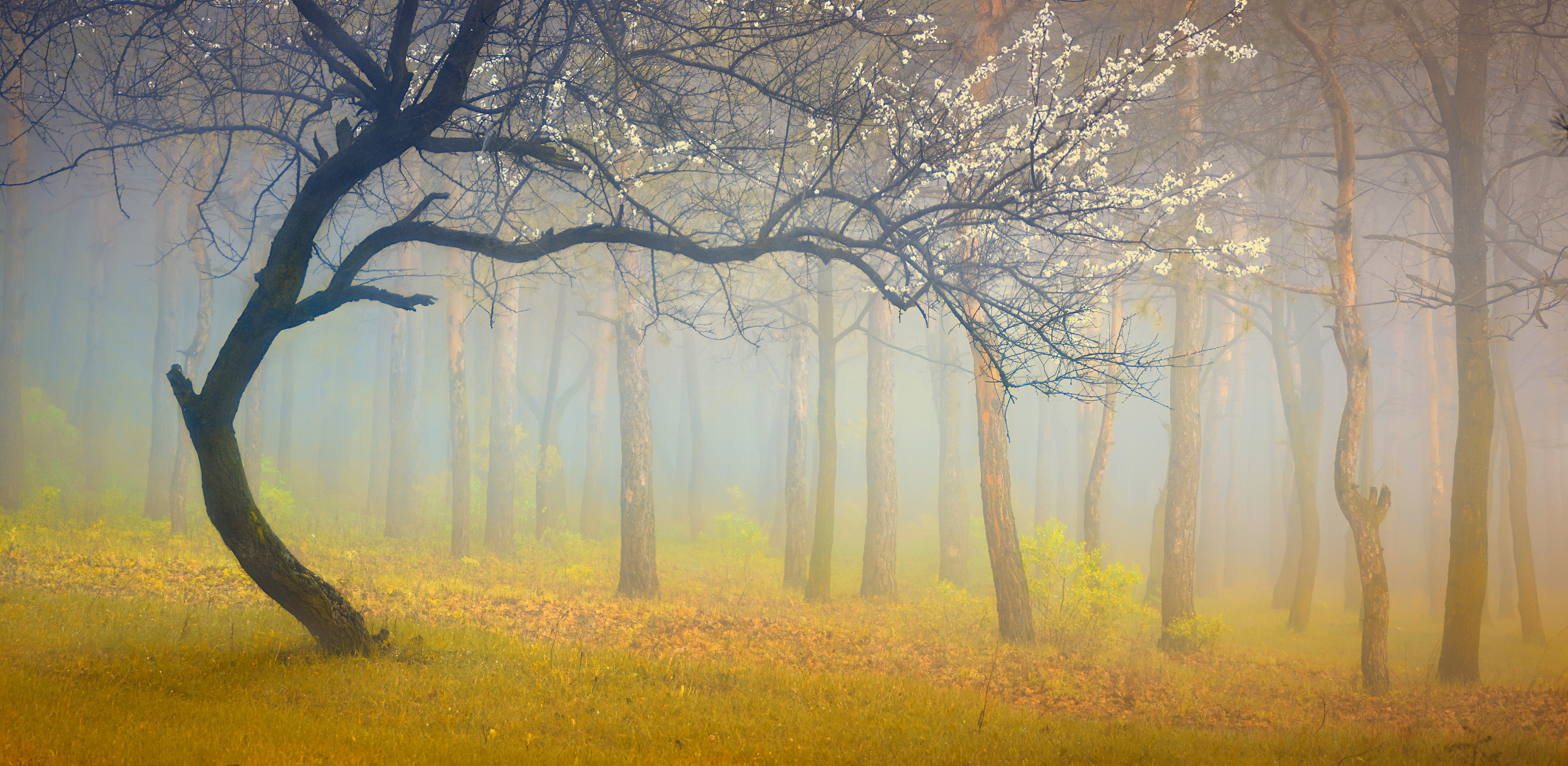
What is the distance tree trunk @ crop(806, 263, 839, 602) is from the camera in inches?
567

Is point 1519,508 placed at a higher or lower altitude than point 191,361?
lower

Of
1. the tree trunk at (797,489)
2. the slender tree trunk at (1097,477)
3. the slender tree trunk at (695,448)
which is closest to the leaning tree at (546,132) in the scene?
the slender tree trunk at (1097,477)

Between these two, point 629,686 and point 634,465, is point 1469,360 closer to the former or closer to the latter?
point 629,686

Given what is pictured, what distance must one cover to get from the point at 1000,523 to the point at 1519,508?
12.9 m

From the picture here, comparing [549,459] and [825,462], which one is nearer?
[825,462]

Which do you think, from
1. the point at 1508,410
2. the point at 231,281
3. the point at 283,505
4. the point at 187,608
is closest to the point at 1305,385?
the point at 1508,410

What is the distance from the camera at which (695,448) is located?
26.3 meters

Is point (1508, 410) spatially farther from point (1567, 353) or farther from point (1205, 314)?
point (1567, 353)

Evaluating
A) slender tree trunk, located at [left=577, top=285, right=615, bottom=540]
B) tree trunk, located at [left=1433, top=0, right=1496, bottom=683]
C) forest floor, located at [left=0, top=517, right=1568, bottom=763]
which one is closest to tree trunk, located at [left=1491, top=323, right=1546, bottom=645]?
forest floor, located at [left=0, top=517, right=1568, bottom=763]

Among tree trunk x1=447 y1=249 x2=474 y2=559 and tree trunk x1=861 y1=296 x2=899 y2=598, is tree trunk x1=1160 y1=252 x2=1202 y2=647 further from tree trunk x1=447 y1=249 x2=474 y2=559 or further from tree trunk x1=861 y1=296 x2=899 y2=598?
tree trunk x1=447 y1=249 x2=474 y2=559

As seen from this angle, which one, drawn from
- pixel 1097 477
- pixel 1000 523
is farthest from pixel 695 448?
pixel 1000 523

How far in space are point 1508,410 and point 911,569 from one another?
14.4 metres

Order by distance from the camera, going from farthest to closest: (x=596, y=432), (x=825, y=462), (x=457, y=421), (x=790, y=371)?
(x=596, y=432)
(x=790, y=371)
(x=457, y=421)
(x=825, y=462)

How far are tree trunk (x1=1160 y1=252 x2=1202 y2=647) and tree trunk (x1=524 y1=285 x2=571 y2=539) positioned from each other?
15.6 meters
